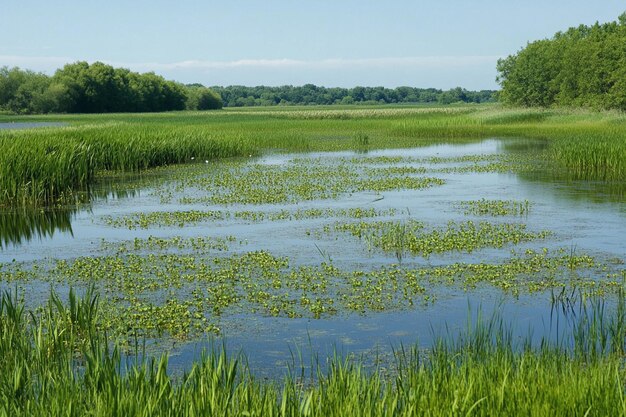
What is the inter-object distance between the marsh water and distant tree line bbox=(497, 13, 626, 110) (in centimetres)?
3544

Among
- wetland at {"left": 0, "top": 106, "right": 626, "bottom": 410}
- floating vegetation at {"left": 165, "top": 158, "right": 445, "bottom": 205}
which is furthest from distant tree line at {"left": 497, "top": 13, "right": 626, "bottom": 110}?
floating vegetation at {"left": 165, "top": 158, "right": 445, "bottom": 205}

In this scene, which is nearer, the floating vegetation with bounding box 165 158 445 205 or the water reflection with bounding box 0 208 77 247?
the water reflection with bounding box 0 208 77 247

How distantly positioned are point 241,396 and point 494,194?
1492cm

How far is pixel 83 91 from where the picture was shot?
9156cm

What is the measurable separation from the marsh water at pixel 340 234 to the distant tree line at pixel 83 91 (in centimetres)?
6486

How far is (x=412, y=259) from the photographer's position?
39.1 feet

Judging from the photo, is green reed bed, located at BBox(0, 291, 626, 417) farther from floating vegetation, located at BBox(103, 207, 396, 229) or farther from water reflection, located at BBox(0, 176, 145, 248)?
floating vegetation, located at BBox(103, 207, 396, 229)

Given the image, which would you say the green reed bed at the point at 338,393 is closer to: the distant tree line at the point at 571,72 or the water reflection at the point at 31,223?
the water reflection at the point at 31,223

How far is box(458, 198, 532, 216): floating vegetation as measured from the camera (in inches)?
634

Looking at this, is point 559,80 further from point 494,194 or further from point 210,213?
point 210,213

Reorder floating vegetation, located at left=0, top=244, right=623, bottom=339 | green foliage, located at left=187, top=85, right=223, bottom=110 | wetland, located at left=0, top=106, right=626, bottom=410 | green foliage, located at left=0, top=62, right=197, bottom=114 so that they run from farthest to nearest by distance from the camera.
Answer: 1. green foliage, located at left=187, top=85, right=223, bottom=110
2. green foliage, located at left=0, top=62, right=197, bottom=114
3. floating vegetation, located at left=0, top=244, right=623, bottom=339
4. wetland, located at left=0, top=106, right=626, bottom=410

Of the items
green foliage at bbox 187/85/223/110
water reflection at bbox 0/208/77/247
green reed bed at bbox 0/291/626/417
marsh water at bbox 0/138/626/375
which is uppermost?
green foliage at bbox 187/85/223/110

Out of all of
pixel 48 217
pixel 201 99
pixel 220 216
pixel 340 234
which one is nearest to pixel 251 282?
pixel 340 234

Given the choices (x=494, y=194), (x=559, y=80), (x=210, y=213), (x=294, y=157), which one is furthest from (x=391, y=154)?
(x=559, y=80)
